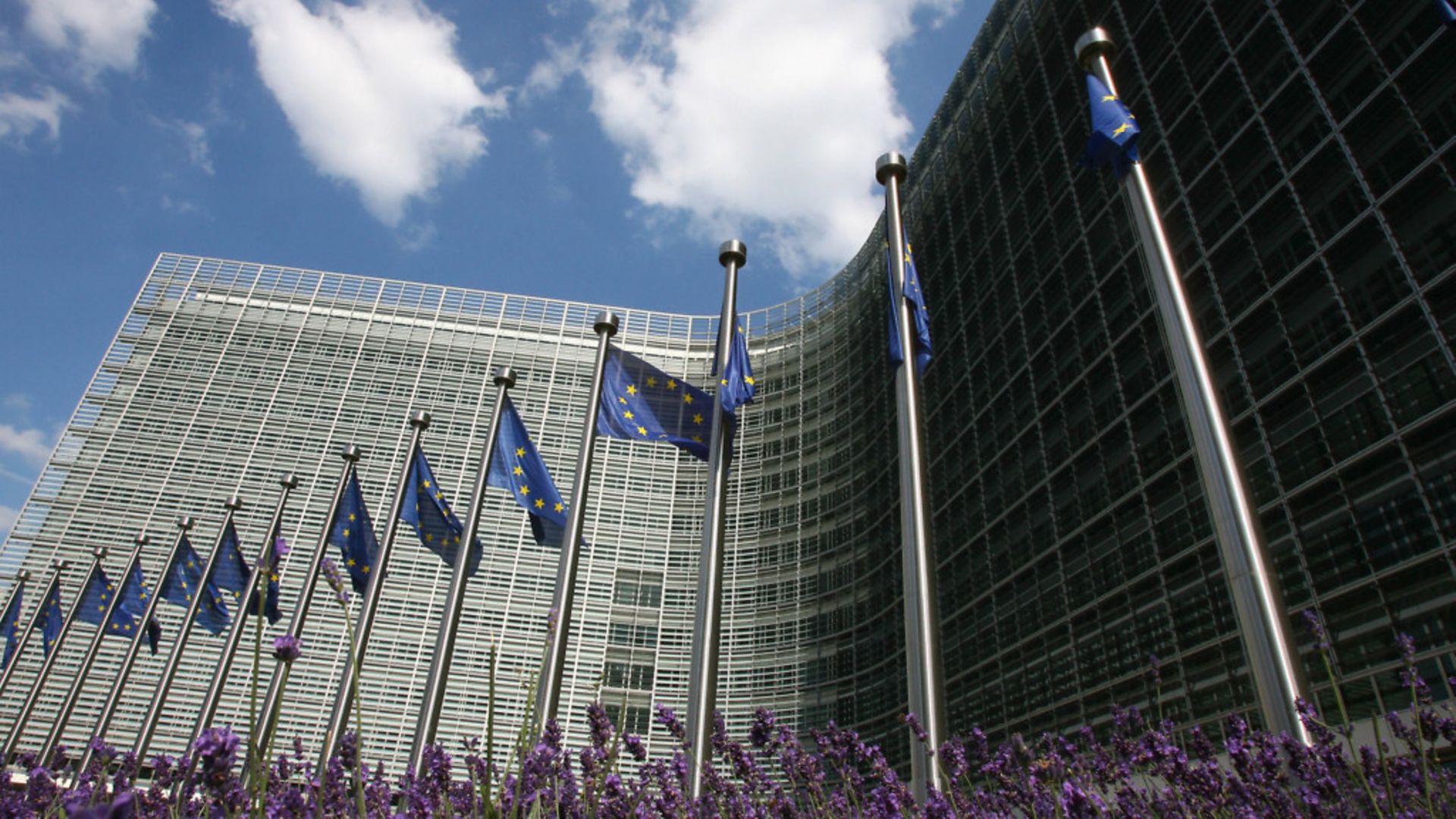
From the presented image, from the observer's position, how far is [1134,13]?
63.5 feet

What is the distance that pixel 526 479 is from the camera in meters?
12.9

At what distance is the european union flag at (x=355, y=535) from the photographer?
16000 mm

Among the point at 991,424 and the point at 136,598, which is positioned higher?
the point at 991,424

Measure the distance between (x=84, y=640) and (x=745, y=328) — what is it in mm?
27073

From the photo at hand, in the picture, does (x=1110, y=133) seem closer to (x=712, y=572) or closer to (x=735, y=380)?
(x=735, y=380)

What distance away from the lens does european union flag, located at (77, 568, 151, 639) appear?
892 inches

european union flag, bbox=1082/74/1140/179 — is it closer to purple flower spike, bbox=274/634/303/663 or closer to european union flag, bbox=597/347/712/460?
european union flag, bbox=597/347/712/460

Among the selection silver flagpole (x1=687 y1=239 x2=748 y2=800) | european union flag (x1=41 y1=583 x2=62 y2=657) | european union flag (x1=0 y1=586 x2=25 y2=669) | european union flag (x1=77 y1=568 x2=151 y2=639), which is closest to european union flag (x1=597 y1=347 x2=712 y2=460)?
silver flagpole (x1=687 y1=239 x2=748 y2=800)

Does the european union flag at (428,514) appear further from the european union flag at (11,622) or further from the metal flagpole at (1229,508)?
the european union flag at (11,622)

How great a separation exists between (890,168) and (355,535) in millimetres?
11571

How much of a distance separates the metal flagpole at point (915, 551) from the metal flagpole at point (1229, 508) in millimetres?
2061


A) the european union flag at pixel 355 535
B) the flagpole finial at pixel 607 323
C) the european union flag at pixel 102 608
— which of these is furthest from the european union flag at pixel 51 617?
the flagpole finial at pixel 607 323

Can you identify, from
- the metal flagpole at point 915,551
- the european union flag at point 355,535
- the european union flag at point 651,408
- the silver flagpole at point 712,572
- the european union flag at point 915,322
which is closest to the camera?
the metal flagpole at point 915,551

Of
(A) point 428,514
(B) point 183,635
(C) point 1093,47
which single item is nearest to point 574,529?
(A) point 428,514
